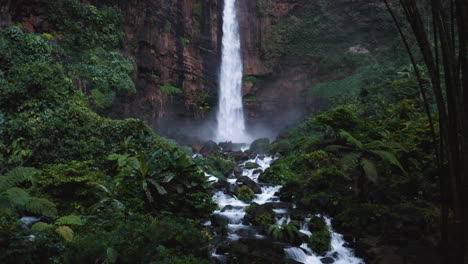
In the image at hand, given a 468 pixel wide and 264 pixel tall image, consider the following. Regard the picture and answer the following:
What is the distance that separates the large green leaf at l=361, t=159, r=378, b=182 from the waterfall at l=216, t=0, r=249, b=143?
18939 mm

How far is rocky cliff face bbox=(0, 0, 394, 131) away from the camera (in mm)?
19812

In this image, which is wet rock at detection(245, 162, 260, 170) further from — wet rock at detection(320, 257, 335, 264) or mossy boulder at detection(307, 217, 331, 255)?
wet rock at detection(320, 257, 335, 264)

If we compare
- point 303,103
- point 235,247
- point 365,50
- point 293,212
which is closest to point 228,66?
point 303,103

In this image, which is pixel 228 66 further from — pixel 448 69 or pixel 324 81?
pixel 448 69

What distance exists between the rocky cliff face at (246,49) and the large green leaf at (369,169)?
13.9 meters

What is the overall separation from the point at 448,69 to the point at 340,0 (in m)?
29.0

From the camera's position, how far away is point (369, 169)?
6.57 meters

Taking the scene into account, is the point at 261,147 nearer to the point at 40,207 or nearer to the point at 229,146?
the point at 229,146

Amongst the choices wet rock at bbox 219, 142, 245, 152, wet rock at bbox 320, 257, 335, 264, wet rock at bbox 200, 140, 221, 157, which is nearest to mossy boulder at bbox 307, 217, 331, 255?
wet rock at bbox 320, 257, 335, 264

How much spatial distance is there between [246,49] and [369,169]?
2337 cm

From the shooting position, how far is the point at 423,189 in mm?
7273

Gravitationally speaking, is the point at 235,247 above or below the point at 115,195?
below

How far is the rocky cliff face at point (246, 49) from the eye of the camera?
65.0 feet

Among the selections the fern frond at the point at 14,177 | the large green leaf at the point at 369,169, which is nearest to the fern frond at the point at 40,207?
the fern frond at the point at 14,177
